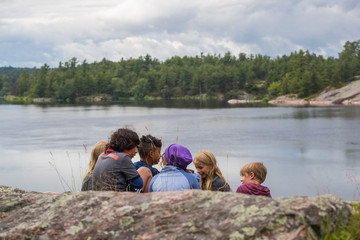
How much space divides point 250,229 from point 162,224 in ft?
1.68

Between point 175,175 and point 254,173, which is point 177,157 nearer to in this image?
point 175,175

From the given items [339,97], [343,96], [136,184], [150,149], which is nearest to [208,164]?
[150,149]

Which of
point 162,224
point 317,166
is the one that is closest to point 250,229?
point 162,224

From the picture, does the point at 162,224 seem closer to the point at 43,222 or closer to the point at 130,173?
the point at 43,222

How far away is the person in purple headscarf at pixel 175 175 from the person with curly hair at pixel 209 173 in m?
0.40

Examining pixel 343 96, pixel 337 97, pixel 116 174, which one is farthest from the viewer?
pixel 337 97

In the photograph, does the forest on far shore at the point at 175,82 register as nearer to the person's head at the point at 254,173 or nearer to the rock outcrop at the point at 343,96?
the rock outcrop at the point at 343,96

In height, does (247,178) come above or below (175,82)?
below

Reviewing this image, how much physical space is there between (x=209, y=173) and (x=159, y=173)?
0.69 m

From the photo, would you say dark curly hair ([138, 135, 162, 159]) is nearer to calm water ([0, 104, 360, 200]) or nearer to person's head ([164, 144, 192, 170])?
Answer: person's head ([164, 144, 192, 170])

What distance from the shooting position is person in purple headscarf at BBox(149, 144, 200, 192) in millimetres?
3826

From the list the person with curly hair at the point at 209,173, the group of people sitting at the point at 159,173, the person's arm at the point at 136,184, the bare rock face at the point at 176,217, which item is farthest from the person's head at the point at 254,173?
the bare rock face at the point at 176,217

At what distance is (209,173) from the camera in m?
4.46

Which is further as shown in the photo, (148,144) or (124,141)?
(148,144)
